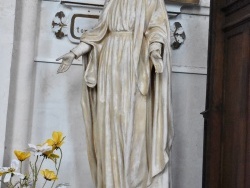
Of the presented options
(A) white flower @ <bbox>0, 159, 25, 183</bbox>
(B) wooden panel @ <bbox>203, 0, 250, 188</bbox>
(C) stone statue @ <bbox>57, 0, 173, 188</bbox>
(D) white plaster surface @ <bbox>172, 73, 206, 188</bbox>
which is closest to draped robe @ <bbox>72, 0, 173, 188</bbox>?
(C) stone statue @ <bbox>57, 0, 173, 188</bbox>

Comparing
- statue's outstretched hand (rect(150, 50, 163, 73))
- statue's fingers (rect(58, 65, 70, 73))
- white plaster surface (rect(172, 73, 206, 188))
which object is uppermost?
statue's outstretched hand (rect(150, 50, 163, 73))

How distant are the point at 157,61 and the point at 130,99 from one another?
0.25 metres

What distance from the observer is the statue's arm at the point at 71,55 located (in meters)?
3.13

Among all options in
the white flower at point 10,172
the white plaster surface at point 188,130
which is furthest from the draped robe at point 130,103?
the white plaster surface at point 188,130

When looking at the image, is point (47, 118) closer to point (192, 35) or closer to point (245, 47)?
point (192, 35)

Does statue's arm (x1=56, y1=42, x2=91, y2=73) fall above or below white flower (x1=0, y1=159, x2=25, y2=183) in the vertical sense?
above

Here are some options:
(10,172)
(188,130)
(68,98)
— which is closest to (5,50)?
(68,98)

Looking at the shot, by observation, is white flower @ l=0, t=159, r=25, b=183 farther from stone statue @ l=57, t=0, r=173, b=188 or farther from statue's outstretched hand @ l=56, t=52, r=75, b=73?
statue's outstretched hand @ l=56, t=52, r=75, b=73

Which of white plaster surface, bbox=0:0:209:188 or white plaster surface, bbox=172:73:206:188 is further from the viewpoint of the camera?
white plaster surface, bbox=172:73:206:188

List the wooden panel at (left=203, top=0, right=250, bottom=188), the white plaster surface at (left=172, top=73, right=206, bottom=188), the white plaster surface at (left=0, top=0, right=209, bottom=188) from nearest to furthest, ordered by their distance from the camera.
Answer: the wooden panel at (left=203, top=0, right=250, bottom=188), the white plaster surface at (left=0, top=0, right=209, bottom=188), the white plaster surface at (left=172, top=73, right=206, bottom=188)

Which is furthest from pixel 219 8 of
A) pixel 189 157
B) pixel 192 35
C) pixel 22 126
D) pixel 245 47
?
pixel 22 126

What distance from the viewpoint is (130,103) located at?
3.03 meters

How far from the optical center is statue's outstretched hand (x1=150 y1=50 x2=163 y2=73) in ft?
9.71

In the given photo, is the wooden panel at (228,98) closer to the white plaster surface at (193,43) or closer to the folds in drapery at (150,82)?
the folds in drapery at (150,82)
